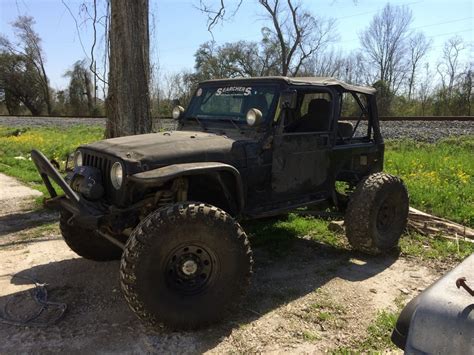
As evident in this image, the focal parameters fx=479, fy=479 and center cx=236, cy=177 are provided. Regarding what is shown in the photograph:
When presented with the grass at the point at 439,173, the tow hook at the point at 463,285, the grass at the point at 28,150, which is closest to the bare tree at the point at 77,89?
Answer: the grass at the point at 28,150

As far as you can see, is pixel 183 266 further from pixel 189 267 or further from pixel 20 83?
pixel 20 83

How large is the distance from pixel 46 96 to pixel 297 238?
4919 centimetres

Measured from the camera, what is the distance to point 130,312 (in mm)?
4059

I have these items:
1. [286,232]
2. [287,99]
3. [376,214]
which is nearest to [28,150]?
[286,232]

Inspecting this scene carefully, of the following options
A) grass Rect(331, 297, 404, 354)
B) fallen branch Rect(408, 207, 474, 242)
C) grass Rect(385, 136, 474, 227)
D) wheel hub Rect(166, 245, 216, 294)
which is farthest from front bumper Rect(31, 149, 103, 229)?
grass Rect(385, 136, 474, 227)

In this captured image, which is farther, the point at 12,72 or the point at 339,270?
the point at 12,72

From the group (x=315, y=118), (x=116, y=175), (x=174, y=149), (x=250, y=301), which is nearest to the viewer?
(x=116, y=175)

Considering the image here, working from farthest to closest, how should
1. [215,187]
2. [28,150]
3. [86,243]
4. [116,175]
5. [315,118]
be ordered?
[28,150], [315,118], [86,243], [215,187], [116,175]

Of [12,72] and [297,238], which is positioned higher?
[12,72]

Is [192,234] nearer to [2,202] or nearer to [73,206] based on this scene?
[73,206]

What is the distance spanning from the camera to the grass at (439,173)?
7156mm

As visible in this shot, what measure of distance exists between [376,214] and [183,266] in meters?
2.55

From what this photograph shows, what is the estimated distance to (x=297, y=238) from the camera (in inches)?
241

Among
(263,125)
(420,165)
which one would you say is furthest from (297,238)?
(420,165)
